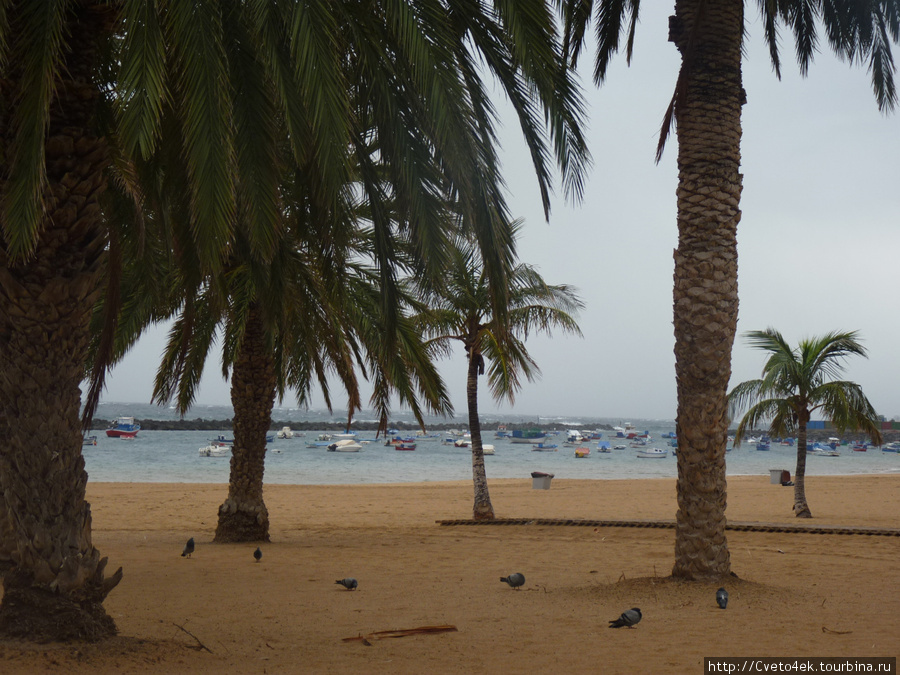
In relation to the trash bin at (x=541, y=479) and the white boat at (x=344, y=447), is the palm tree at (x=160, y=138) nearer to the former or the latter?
the trash bin at (x=541, y=479)

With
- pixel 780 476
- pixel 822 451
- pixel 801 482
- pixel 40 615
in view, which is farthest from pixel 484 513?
pixel 822 451

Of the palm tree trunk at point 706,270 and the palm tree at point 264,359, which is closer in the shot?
the palm tree trunk at point 706,270

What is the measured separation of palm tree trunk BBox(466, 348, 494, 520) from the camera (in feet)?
53.4

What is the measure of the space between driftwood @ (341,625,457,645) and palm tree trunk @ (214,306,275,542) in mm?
6720

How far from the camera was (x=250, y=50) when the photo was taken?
5176 mm

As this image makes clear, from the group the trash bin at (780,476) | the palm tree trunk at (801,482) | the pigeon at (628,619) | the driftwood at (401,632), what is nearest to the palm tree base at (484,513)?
the palm tree trunk at (801,482)

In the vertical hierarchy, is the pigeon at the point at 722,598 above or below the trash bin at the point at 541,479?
above

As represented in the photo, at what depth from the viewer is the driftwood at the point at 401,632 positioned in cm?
573

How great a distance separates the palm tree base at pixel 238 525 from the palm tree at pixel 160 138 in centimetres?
706

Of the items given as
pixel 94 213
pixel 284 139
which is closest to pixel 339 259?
pixel 284 139

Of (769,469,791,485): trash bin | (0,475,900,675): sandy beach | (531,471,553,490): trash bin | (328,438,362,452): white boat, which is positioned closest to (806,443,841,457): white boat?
(328,438,362,452): white boat

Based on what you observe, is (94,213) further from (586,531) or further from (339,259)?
(586,531)

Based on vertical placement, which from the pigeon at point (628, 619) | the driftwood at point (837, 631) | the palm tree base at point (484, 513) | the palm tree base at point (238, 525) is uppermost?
the pigeon at point (628, 619)

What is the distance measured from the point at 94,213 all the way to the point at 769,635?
5936mm
